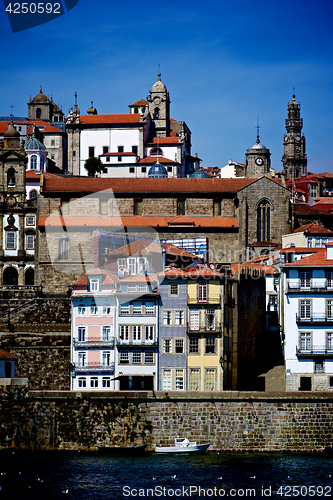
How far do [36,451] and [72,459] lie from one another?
10.4ft

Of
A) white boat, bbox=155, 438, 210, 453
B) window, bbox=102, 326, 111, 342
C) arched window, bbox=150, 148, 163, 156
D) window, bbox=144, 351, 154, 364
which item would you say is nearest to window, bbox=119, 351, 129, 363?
window, bbox=144, 351, 154, 364

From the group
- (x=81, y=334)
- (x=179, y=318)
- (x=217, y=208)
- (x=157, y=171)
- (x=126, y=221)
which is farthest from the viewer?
(x=157, y=171)

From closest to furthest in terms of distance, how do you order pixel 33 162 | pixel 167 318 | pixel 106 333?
pixel 167 318 → pixel 106 333 → pixel 33 162

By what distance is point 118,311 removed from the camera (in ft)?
202

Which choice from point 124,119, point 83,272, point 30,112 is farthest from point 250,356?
point 30,112

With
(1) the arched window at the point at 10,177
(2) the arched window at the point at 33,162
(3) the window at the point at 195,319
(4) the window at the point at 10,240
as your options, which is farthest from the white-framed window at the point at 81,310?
(2) the arched window at the point at 33,162

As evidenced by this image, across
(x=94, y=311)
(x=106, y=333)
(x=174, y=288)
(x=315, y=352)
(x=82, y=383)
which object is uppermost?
(x=174, y=288)

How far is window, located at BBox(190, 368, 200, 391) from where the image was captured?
58.7 meters

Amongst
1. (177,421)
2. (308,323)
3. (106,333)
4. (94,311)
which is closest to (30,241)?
(94,311)

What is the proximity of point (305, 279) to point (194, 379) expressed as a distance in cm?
1075

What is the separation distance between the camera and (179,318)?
199 feet

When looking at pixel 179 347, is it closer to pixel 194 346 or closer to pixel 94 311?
pixel 194 346

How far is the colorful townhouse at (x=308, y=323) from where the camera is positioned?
59.7 metres

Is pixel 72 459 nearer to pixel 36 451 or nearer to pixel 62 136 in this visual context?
pixel 36 451
